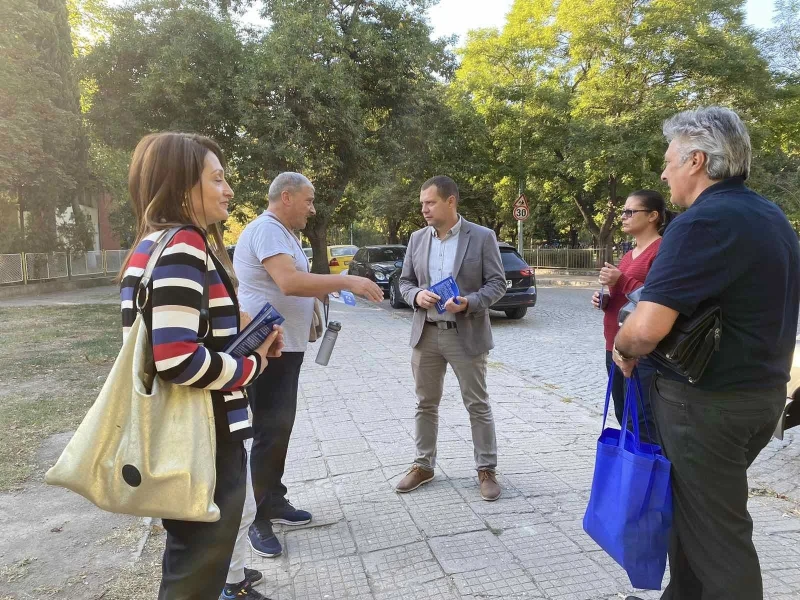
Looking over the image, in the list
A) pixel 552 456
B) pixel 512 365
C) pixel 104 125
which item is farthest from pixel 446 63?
pixel 552 456

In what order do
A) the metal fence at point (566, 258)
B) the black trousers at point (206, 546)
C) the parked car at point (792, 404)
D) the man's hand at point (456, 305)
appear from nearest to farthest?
the black trousers at point (206, 546)
the parked car at point (792, 404)
the man's hand at point (456, 305)
the metal fence at point (566, 258)

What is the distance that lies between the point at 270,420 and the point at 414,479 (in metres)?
1.22

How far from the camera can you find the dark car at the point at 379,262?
51.2 feet

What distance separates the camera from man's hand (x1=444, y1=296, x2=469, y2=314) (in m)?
3.45

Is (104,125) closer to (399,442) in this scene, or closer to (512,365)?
(512,365)

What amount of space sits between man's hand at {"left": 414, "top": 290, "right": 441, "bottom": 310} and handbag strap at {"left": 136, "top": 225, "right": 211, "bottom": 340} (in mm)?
1919

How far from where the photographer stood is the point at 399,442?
15.2ft

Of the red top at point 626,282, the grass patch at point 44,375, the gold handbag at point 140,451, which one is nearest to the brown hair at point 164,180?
the gold handbag at point 140,451

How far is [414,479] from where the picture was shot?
3.71m

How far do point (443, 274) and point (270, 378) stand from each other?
1420 millimetres

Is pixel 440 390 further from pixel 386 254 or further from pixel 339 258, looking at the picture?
pixel 339 258

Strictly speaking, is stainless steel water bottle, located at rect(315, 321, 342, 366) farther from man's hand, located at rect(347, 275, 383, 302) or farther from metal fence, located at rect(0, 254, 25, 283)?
metal fence, located at rect(0, 254, 25, 283)

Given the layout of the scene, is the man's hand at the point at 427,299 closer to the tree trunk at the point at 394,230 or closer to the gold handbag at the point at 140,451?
the gold handbag at the point at 140,451

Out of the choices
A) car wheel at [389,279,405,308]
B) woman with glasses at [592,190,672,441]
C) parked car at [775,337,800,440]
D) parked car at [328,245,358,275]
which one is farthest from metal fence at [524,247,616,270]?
parked car at [775,337,800,440]
